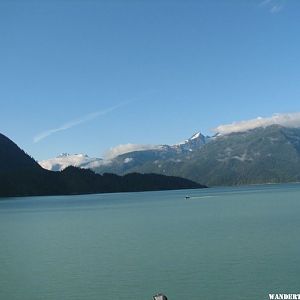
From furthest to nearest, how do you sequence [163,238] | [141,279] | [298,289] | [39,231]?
1. [39,231]
2. [163,238]
3. [141,279]
4. [298,289]

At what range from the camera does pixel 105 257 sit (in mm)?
64312

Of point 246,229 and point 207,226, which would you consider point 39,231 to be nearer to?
point 207,226

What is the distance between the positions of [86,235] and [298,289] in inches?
2181

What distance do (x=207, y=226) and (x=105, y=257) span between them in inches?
1497

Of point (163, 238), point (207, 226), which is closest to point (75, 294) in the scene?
point (163, 238)

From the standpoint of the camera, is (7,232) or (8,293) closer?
(8,293)

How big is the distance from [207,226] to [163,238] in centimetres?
1896

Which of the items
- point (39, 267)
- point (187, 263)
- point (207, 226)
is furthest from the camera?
point (207, 226)

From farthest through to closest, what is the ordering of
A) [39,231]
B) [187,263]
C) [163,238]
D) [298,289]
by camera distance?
1. [39,231]
2. [163,238]
3. [187,263]
4. [298,289]

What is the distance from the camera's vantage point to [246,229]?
88.4m

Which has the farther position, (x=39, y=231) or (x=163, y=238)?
(x=39, y=231)

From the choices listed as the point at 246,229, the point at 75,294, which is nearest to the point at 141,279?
the point at 75,294

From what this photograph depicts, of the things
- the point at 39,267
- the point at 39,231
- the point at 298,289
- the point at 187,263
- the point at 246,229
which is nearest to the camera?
the point at 298,289

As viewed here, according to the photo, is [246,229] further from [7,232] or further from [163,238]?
[7,232]
